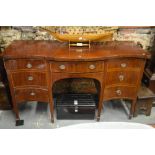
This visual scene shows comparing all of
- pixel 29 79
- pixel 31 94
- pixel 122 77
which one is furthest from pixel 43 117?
pixel 122 77

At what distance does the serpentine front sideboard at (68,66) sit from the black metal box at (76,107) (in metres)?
0.17

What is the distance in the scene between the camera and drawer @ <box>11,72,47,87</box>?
176cm

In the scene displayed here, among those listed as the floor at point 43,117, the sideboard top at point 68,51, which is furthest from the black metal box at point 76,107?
the sideboard top at point 68,51

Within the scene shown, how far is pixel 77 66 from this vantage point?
1720mm

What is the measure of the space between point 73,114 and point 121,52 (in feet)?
2.90

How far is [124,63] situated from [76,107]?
71 centimetres

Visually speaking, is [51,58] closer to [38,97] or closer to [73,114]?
[38,97]

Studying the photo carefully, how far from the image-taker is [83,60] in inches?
64.8

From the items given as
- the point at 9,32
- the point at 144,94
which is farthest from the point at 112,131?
the point at 9,32

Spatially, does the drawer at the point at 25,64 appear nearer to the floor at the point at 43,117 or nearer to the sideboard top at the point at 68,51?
the sideboard top at the point at 68,51

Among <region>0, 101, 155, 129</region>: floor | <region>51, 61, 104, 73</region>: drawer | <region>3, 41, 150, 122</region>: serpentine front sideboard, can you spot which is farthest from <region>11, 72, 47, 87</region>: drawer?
<region>0, 101, 155, 129</region>: floor

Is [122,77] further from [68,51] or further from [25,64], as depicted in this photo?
[25,64]

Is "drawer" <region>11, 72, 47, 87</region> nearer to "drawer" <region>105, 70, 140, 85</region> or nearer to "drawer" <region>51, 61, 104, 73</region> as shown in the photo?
"drawer" <region>51, 61, 104, 73</region>

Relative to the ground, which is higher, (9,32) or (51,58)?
(9,32)
